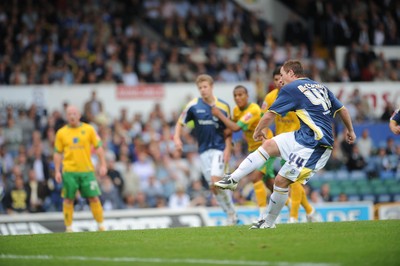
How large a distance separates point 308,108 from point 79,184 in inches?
244

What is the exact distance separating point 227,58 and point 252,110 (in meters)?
14.2

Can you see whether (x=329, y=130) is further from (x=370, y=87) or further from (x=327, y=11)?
(x=327, y=11)

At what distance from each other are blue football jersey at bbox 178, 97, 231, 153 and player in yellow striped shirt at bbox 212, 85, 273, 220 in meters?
0.33

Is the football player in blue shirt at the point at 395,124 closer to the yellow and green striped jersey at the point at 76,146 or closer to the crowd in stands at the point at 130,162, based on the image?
the yellow and green striped jersey at the point at 76,146

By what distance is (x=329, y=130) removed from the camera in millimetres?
12445

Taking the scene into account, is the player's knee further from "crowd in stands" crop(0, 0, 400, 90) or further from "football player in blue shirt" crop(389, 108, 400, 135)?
"crowd in stands" crop(0, 0, 400, 90)

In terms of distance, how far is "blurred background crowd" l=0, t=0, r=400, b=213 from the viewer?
23.1 m

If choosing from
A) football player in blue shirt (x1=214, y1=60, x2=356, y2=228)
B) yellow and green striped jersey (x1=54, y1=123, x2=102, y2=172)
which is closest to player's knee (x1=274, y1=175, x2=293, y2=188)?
football player in blue shirt (x1=214, y1=60, x2=356, y2=228)

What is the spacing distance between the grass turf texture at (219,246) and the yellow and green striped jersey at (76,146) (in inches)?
146

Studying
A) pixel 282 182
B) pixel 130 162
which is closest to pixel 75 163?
pixel 282 182

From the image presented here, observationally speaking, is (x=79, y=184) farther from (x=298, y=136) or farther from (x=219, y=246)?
(x=219, y=246)

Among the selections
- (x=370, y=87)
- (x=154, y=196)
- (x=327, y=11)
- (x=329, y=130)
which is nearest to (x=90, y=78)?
(x=154, y=196)

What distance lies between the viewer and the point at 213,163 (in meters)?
16.3

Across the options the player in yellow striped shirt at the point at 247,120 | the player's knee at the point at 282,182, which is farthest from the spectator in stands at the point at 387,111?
the player's knee at the point at 282,182
